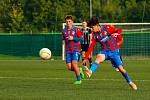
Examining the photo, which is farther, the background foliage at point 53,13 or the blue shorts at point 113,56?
the background foliage at point 53,13

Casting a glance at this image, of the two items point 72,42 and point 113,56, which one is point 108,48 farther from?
point 72,42

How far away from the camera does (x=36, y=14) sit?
6856 centimetres

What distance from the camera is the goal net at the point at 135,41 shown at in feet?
130

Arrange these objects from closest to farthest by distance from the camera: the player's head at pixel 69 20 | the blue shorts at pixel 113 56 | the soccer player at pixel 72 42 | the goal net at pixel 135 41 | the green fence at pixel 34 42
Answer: the blue shorts at pixel 113 56, the player's head at pixel 69 20, the soccer player at pixel 72 42, the goal net at pixel 135 41, the green fence at pixel 34 42

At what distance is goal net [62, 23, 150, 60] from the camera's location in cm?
3956

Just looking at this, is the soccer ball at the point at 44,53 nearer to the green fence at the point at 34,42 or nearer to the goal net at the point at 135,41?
the goal net at the point at 135,41

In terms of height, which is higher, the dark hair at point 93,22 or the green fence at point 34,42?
the dark hair at point 93,22

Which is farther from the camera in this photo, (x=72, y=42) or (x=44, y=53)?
(x=44, y=53)

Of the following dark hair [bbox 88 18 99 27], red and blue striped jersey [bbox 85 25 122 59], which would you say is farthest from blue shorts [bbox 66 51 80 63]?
dark hair [bbox 88 18 99 27]

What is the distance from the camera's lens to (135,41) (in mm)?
40844

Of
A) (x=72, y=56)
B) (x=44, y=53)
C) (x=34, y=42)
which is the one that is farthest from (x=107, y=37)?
(x=34, y=42)

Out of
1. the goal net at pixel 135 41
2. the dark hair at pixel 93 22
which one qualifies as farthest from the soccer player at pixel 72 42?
the goal net at pixel 135 41

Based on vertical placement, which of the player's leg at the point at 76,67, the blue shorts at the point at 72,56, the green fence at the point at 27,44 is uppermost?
the blue shorts at the point at 72,56

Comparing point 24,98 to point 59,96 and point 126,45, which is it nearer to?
point 59,96
